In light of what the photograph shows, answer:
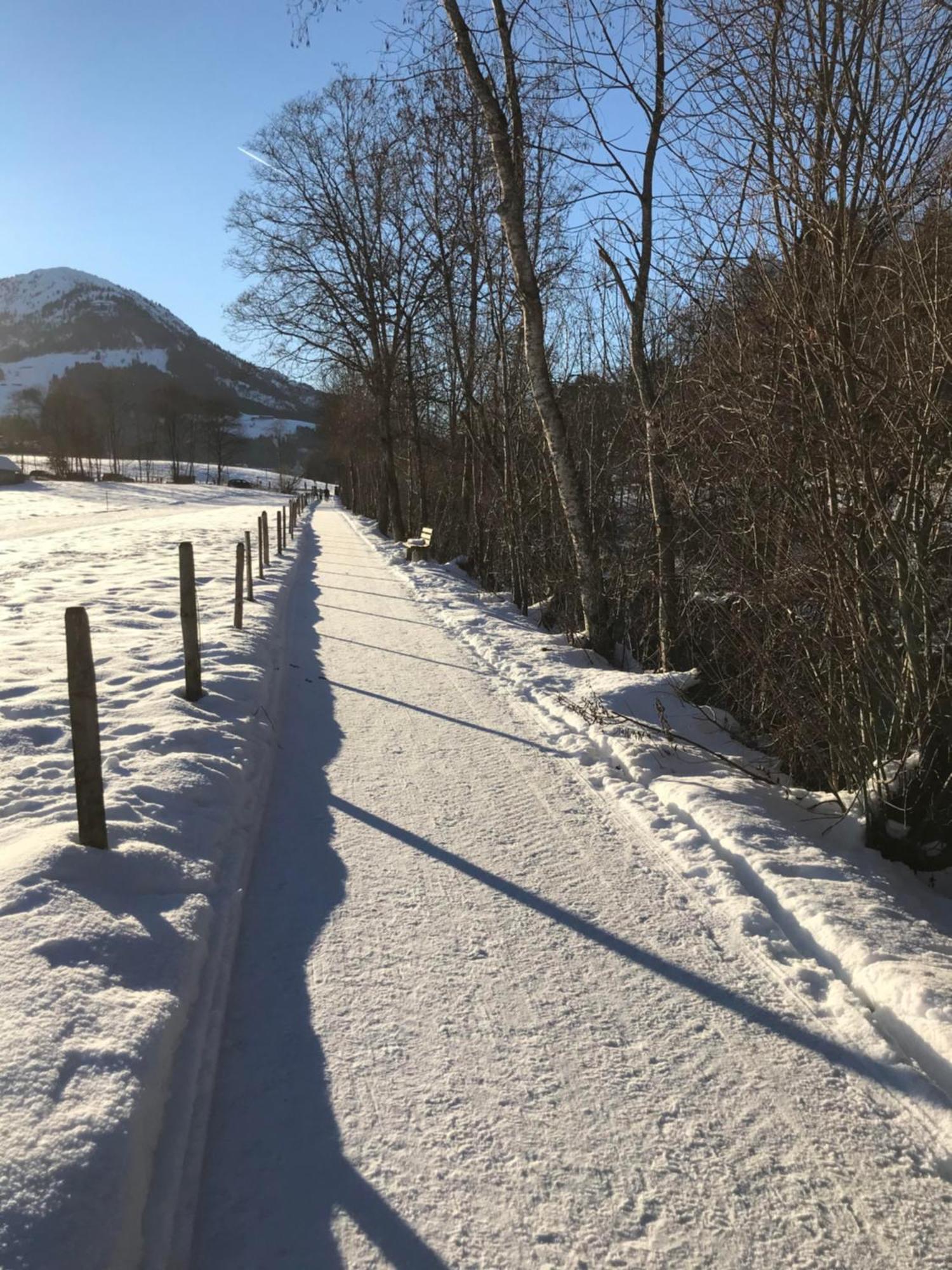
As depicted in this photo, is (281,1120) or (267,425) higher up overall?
(267,425)

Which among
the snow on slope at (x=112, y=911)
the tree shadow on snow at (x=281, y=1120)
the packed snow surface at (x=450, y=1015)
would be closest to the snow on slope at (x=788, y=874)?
the packed snow surface at (x=450, y=1015)

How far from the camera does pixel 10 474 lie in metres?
42.6

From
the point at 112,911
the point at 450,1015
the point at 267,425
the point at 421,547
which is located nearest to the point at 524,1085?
the point at 450,1015

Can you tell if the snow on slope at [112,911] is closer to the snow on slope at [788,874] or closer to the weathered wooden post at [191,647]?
the weathered wooden post at [191,647]

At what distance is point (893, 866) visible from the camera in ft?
13.0

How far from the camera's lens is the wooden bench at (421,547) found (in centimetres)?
1845

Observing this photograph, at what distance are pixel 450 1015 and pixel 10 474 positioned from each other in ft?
160

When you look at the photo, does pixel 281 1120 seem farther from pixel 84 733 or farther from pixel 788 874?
pixel 788 874

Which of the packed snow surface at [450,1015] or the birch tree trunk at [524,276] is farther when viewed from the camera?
the birch tree trunk at [524,276]

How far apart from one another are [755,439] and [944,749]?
1940mm

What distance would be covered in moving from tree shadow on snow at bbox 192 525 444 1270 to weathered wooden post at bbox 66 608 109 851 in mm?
759

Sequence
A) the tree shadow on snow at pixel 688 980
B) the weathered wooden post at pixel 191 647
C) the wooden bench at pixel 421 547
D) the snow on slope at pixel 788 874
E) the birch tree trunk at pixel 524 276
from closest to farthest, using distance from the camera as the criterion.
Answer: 1. the tree shadow on snow at pixel 688 980
2. the snow on slope at pixel 788 874
3. the weathered wooden post at pixel 191 647
4. the birch tree trunk at pixel 524 276
5. the wooden bench at pixel 421 547

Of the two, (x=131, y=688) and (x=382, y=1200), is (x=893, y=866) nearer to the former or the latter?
(x=382, y=1200)

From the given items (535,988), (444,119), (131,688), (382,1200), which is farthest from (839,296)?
Result: (444,119)
